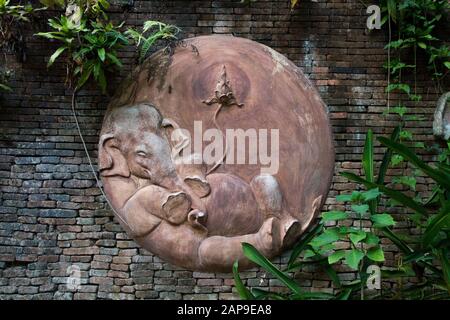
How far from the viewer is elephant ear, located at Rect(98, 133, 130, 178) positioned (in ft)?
14.1

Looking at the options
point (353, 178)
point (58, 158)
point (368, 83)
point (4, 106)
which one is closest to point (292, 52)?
point (368, 83)

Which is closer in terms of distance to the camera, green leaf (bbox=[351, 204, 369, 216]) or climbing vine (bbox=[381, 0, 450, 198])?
green leaf (bbox=[351, 204, 369, 216])

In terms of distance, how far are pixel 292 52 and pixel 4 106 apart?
215 cm

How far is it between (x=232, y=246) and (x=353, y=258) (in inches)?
33.3

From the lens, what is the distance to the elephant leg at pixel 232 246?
4.14 meters

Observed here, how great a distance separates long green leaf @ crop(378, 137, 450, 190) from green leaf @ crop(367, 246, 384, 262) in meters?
0.62

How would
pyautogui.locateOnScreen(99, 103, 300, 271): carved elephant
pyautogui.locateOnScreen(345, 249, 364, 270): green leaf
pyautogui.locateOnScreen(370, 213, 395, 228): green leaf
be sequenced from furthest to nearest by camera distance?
pyautogui.locateOnScreen(99, 103, 300, 271): carved elephant < pyautogui.locateOnScreen(370, 213, 395, 228): green leaf < pyautogui.locateOnScreen(345, 249, 364, 270): green leaf

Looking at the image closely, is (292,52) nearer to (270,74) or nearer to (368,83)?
(270,74)

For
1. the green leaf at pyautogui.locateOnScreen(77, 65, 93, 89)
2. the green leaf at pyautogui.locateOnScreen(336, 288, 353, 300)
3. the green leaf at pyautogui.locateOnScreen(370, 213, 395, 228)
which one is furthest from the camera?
the green leaf at pyautogui.locateOnScreen(77, 65, 93, 89)

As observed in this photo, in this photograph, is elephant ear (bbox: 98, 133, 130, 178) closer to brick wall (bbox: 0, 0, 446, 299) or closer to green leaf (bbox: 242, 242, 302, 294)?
brick wall (bbox: 0, 0, 446, 299)

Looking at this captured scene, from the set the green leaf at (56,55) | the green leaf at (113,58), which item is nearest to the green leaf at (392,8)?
the green leaf at (113,58)

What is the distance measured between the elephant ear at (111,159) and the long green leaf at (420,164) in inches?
69.2

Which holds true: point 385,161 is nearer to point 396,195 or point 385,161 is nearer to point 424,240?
point 396,195

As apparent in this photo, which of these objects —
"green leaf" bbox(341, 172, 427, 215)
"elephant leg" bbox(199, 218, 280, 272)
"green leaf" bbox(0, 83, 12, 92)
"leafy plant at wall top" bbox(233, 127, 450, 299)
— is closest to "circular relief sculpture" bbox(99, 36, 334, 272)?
"elephant leg" bbox(199, 218, 280, 272)
